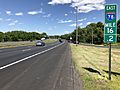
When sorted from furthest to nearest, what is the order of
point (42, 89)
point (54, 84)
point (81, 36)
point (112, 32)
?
point (81, 36)
point (112, 32)
point (54, 84)
point (42, 89)

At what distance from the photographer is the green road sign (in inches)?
442

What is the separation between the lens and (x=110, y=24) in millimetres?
11242

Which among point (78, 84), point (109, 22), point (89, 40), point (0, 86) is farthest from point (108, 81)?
point (89, 40)

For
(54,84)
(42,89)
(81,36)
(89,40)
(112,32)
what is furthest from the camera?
(81,36)

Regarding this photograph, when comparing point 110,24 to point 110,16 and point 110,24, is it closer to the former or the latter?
point 110,24

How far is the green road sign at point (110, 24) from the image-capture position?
36.8 feet

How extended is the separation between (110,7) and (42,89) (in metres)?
4.60

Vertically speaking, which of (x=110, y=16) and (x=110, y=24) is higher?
(x=110, y=16)

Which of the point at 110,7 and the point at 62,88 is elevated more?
the point at 110,7

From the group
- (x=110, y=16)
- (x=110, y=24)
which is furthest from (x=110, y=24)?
(x=110, y=16)

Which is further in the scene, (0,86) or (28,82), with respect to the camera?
(28,82)

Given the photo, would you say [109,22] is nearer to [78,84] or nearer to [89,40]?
[78,84]

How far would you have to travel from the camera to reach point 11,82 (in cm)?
1058

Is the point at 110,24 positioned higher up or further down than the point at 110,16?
further down
